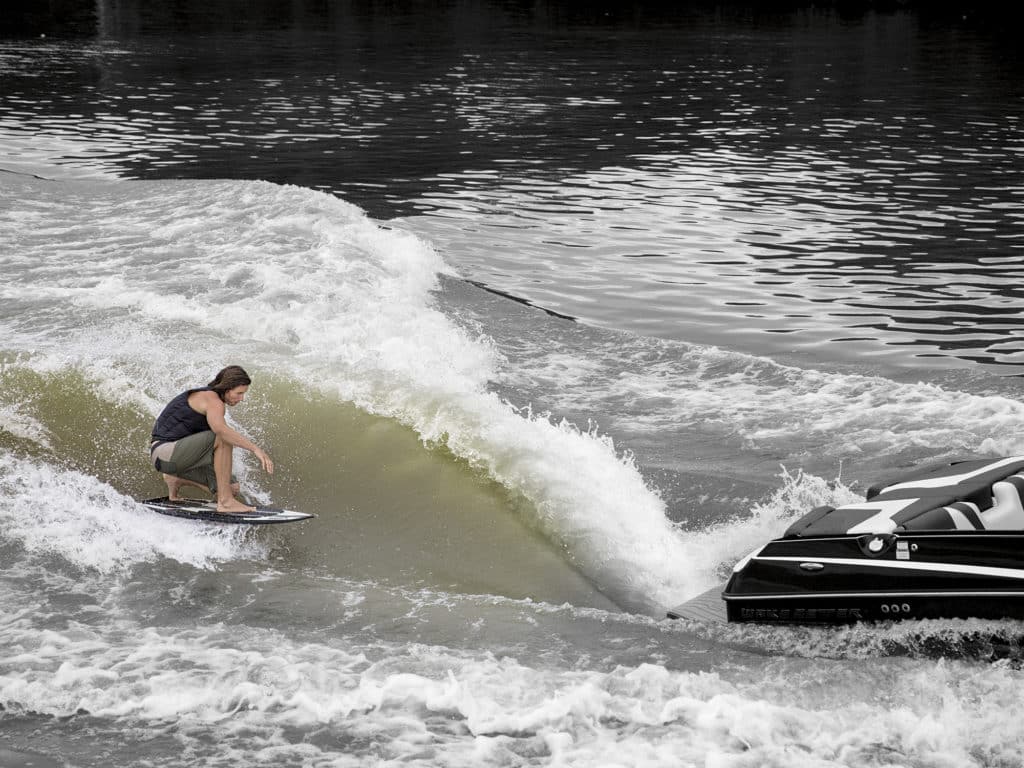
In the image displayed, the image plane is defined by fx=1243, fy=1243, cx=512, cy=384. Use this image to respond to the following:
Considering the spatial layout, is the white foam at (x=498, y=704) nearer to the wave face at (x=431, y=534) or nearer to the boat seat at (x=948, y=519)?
the wave face at (x=431, y=534)

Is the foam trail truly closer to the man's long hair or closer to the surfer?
the surfer

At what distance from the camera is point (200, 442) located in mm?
11242

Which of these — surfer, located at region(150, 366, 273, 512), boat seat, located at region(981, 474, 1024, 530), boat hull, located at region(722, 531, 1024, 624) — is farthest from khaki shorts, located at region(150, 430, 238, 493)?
boat seat, located at region(981, 474, 1024, 530)

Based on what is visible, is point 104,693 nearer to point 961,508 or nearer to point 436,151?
point 961,508

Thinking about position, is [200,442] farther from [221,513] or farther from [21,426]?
[21,426]

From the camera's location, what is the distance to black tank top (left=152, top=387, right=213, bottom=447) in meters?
11.2

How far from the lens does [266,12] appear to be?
75250mm

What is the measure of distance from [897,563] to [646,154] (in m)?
24.0

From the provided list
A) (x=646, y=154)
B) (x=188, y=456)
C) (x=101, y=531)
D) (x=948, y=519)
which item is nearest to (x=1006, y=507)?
(x=948, y=519)

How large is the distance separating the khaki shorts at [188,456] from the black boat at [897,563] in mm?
4592

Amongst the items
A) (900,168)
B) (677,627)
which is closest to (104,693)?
(677,627)

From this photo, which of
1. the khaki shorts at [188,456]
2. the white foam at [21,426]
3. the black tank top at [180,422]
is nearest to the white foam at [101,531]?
the khaki shorts at [188,456]

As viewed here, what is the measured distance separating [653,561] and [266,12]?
70.7m

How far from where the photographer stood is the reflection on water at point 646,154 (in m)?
19.4
